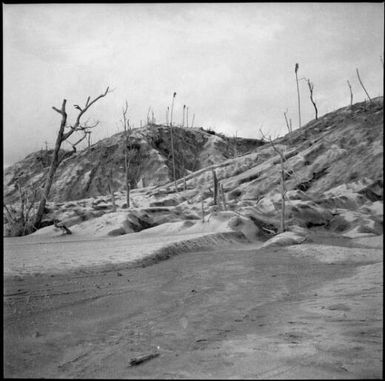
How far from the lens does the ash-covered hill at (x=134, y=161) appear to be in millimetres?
41031

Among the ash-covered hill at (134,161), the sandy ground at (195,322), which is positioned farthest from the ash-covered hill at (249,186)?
the sandy ground at (195,322)

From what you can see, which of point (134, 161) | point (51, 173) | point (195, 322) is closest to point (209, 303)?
point (195, 322)

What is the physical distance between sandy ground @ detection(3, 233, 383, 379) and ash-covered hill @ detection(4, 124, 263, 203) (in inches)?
1281

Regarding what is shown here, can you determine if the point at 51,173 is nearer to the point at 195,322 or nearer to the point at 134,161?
the point at 195,322

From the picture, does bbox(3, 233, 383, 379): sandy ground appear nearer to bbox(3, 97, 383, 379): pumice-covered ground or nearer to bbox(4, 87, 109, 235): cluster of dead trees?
bbox(3, 97, 383, 379): pumice-covered ground

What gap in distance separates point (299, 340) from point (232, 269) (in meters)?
4.36

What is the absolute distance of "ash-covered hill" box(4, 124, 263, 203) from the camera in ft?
135

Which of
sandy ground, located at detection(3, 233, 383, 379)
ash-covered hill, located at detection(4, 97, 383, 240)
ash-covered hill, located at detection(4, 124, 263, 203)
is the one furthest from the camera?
ash-covered hill, located at detection(4, 124, 263, 203)

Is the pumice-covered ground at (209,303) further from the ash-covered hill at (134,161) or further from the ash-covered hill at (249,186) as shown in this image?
the ash-covered hill at (134,161)

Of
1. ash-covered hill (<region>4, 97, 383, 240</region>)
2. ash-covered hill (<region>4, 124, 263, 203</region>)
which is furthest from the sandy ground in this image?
ash-covered hill (<region>4, 124, 263, 203</region>)

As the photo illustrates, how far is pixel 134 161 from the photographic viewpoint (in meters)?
42.7

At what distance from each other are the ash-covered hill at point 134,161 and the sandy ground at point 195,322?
107 ft

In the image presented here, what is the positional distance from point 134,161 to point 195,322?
39.8 meters

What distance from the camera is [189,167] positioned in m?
45.0
